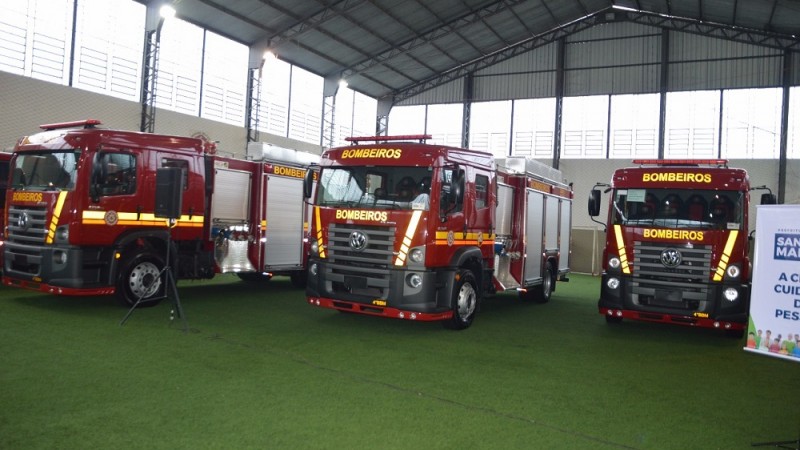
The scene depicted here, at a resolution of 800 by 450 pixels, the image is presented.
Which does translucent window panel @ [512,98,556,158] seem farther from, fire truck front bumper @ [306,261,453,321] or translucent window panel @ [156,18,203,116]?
fire truck front bumper @ [306,261,453,321]

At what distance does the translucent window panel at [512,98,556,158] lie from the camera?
974 inches

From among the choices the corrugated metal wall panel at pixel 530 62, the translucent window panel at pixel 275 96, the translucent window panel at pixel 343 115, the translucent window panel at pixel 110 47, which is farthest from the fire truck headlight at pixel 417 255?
the corrugated metal wall panel at pixel 530 62

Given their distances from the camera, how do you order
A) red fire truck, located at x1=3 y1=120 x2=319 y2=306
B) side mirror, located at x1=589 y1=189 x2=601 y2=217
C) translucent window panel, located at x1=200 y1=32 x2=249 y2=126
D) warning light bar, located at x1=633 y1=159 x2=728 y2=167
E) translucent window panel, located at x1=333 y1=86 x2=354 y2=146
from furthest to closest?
translucent window panel, located at x1=333 y1=86 x2=354 y2=146 → translucent window panel, located at x1=200 y1=32 x2=249 y2=126 → side mirror, located at x1=589 y1=189 x2=601 y2=217 → warning light bar, located at x1=633 y1=159 x2=728 y2=167 → red fire truck, located at x1=3 y1=120 x2=319 y2=306

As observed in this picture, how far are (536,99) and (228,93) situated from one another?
13.1 meters

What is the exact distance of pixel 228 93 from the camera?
19500 millimetres

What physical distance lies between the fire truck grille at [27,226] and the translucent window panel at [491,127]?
64.9ft

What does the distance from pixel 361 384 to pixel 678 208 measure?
5672mm

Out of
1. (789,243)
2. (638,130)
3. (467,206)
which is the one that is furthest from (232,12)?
(789,243)

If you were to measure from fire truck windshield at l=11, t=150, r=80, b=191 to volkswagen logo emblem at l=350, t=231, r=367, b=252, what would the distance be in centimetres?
405

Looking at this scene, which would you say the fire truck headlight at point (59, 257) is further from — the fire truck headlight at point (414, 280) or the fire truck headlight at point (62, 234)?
the fire truck headlight at point (414, 280)

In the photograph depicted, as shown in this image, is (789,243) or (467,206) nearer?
(789,243)

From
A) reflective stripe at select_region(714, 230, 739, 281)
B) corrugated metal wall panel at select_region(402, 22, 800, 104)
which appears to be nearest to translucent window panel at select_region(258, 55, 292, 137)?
corrugated metal wall panel at select_region(402, 22, 800, 104)

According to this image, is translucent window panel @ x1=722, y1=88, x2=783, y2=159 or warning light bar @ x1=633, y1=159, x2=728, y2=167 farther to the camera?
translucent window panel @ x1=722, y1=88, x2=783, y2=159

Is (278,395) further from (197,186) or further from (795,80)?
(795,80)
